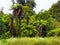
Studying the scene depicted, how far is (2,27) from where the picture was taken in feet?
79.5

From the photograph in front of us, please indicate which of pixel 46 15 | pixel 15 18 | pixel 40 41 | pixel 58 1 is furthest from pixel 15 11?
pixel 58 1

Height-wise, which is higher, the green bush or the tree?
the tree

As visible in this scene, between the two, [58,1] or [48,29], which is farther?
[58,1]

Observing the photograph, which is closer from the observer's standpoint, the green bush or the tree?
the green bush

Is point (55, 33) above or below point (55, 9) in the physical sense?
below

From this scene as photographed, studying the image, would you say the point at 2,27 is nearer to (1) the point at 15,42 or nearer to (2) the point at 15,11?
(2) the point at 15,11

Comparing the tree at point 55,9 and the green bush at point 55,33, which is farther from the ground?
the tree at point 55,9

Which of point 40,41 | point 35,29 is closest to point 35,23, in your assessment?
point 35,29

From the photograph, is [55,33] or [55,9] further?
[55,9]

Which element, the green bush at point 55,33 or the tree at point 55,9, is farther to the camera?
the tree at point 55,9

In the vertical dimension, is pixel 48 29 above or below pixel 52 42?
below

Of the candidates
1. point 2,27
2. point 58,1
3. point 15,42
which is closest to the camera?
point 15,42

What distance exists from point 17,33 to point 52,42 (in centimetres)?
1316

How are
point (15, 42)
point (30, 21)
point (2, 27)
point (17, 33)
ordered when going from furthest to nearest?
point (30, 21), point (2, 27), point (17, 33), point (15, 42)
